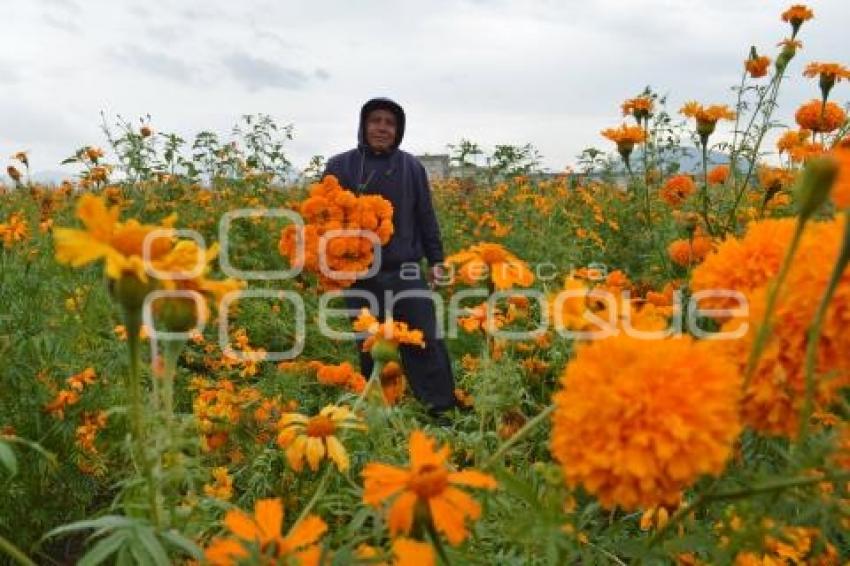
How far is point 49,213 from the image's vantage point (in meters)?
4.82

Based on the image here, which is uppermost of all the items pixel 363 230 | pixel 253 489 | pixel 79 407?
pixel 363 230

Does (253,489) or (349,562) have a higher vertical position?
(349,562)

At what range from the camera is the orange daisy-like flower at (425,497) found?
0.89 meters

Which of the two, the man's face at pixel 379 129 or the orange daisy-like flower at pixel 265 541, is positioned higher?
the man's face at pixel 379 129

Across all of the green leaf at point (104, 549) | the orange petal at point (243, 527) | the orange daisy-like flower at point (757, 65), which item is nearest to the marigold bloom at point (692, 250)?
the orange daisy-like flower at point (757, 65)

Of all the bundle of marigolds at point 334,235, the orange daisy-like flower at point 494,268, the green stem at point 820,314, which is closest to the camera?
the green stem at point 820,314

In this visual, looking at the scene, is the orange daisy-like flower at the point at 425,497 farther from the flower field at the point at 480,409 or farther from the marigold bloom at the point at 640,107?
the marigold bloom at the point at 640,107

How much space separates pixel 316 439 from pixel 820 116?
8.16ft

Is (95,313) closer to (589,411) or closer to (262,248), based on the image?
(589,411)

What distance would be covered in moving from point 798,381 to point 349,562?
51 centimetres

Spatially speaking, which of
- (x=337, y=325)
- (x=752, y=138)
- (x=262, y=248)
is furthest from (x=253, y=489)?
(x=262, y=248)

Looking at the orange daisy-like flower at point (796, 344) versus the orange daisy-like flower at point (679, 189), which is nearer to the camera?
the orange daisy-like flower at point (796, 344)

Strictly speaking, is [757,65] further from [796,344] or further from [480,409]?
[796,344]

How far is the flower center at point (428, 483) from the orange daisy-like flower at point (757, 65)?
282cm
